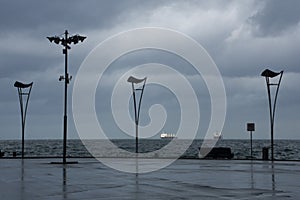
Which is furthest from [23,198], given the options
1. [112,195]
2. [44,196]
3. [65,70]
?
[65,70]

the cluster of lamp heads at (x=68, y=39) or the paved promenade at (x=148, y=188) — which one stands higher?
the cluster of lamp heads at (x=68, y=39)

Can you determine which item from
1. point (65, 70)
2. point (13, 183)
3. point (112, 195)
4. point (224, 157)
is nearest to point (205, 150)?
point (224, 157)

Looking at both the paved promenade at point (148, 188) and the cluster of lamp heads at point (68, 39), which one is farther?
the cluster of lamp heads at point (68, 39)

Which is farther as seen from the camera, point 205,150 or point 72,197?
point 205,150

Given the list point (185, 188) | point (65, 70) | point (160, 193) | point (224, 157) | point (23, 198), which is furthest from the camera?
point (224, 157)

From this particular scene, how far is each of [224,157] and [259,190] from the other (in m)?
30.7

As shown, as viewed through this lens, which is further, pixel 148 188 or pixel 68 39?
pixel 68 39

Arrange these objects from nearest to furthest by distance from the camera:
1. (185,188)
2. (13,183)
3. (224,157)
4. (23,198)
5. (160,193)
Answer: (23,198)
(160,193)
(185,188)
(13,183)
(224,157)

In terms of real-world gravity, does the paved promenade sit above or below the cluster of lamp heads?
below

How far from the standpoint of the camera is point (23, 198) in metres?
16.0

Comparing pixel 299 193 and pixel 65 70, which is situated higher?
pixel 65 70

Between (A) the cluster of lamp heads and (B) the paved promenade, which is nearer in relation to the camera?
(B) the paved promenade

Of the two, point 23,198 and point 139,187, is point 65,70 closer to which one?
point 139,187

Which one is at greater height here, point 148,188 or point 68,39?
point 68,39
